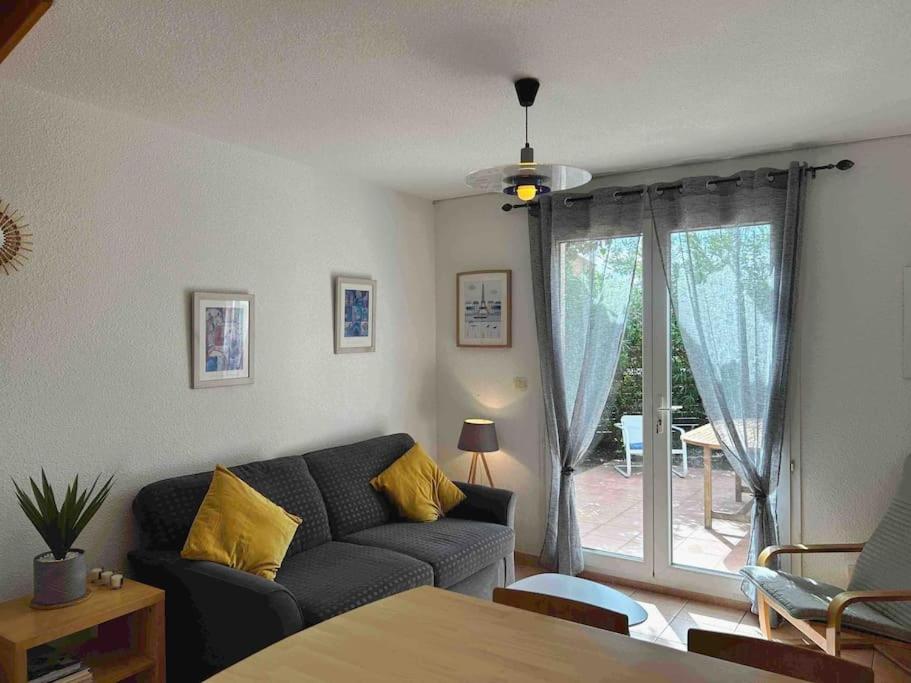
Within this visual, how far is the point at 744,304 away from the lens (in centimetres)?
377

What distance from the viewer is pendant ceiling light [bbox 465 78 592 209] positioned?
240 cm

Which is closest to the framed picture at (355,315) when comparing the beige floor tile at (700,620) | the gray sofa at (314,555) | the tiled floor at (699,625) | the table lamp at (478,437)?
the gray sofa at (314,555)

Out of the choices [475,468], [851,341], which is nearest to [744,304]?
[851,341]

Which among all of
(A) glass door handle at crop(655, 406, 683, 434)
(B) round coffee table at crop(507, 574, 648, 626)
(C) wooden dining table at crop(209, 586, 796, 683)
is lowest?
(B) round coffee table at crop(507, 574, 648, 626)

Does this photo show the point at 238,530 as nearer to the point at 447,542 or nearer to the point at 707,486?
the point at 447,542

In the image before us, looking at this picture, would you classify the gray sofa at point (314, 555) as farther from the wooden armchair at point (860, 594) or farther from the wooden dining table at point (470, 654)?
the wooden armchair at point (860, 594)

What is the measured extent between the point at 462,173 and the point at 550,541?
2514 millimetres

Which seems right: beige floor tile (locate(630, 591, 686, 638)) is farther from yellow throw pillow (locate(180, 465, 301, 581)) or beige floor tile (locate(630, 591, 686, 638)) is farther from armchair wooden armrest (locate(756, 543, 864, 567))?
yellow throw pillow (locate(180, 465, 301, 581))

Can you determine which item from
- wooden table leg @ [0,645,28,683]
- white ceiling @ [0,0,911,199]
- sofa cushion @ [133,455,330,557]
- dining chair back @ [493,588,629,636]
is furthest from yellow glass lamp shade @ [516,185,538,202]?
wooden table leg @ [0,645,28,683]

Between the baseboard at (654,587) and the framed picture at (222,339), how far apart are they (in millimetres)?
2370

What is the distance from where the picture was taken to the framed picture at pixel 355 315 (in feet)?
13.8

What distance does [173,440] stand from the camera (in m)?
3.23

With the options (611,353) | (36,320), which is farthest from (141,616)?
(611,353)

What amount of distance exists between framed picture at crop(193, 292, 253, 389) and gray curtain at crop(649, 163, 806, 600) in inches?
99.2
